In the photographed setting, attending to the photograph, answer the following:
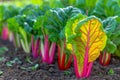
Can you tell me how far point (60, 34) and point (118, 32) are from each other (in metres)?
0.63

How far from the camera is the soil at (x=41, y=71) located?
128 inches

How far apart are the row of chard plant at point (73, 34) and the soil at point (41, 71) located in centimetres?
10

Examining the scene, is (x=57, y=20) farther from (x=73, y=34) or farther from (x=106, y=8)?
(x=106, y=8)

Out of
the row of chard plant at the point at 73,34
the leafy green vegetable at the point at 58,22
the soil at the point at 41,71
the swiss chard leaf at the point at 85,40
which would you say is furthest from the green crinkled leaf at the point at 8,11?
the swiss chard leaf at the point at 85,40

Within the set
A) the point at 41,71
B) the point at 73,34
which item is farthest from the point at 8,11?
the point at 73,34

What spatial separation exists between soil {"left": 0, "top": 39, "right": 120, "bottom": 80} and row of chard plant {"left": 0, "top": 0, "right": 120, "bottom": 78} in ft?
0.34

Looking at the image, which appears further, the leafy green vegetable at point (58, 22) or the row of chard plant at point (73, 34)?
the leafy green vegetable at point (58, 22)

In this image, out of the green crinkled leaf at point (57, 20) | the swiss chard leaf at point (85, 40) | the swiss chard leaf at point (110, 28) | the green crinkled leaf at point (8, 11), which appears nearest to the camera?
the swiss chard leaf at point (85, 40)

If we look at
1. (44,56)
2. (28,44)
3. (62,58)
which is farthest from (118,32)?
(28,44)

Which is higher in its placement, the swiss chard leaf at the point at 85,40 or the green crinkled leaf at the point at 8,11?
the green crinkled leaf at the point at 8,11

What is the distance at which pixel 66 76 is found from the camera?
329 centimetres

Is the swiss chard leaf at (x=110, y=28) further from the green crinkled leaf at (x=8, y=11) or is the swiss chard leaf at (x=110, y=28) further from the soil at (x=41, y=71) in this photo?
the green crinkled leaf at (x=8, y=11)

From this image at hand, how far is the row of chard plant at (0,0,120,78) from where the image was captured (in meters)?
2.83

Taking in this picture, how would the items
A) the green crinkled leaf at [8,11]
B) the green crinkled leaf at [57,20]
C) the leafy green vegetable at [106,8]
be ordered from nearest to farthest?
1. the green crinkled leaf at [57,20]
2. the leafy green vegetable at [106,8]
3. the green crinkled leaf at [8,11]
